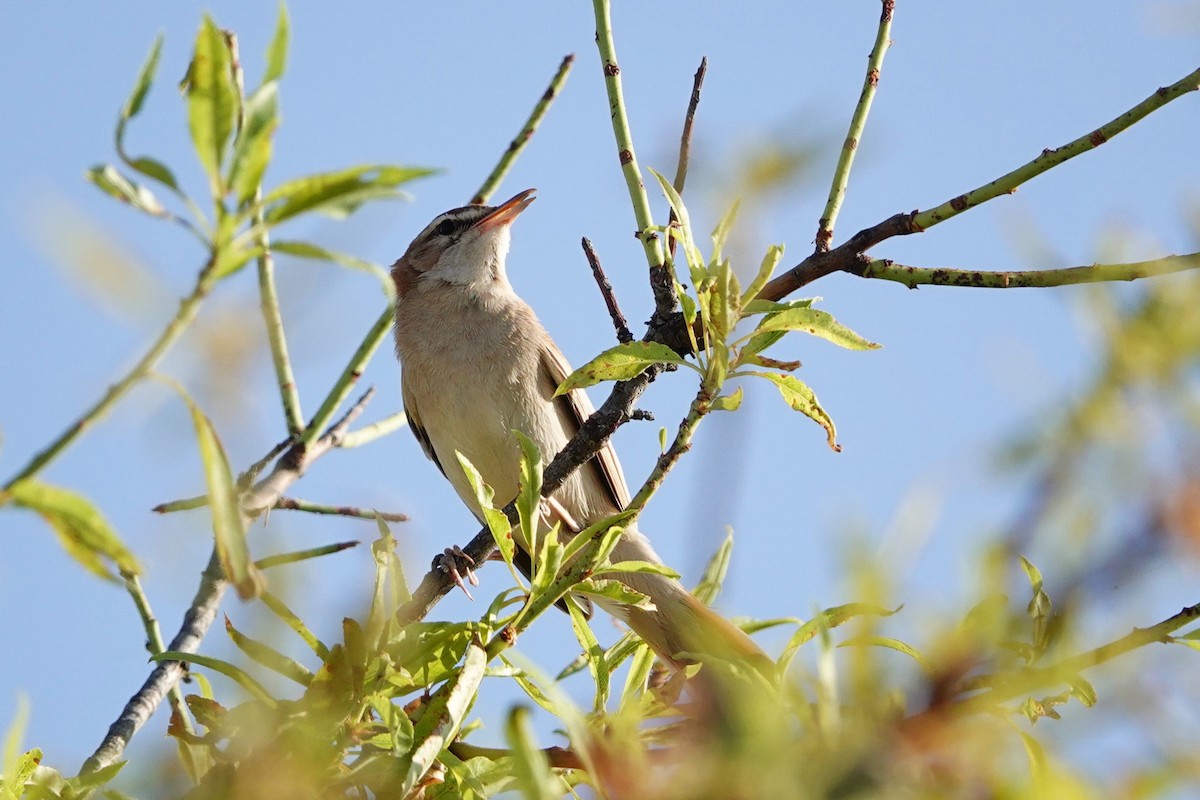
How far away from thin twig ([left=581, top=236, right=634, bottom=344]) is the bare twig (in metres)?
0.94

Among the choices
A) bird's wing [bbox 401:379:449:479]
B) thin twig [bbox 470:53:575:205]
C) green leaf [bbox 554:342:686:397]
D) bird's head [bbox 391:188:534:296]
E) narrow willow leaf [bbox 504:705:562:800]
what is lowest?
narrow willow leaf [bbox 504:705:562:800]

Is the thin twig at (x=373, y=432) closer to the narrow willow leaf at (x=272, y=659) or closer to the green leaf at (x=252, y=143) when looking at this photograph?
the narrow willow leaf at (x=272, y=659)

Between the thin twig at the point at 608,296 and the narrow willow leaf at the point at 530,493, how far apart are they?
0.65 meters

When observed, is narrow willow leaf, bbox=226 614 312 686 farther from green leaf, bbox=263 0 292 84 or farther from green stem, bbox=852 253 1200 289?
green stem, bbox=852 253 1200 289

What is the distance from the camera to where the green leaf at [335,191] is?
117 centimetres

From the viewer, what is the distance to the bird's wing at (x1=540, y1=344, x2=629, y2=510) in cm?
566

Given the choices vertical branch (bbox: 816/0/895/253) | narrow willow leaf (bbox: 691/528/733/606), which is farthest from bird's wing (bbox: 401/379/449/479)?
vertical branch (bbox: 816/0/895/253)

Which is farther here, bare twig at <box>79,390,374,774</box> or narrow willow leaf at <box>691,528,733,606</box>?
narrow willow leaf at <box>691,528,733,606</box>

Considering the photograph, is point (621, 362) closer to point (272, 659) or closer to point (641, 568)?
point (641, 568)

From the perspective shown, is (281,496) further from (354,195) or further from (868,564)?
(868,564)

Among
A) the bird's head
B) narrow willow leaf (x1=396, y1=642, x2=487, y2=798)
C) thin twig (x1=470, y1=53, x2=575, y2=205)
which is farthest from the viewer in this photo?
the bird's head

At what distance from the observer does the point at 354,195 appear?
1.17 metres

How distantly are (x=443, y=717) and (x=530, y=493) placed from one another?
0.43 meters

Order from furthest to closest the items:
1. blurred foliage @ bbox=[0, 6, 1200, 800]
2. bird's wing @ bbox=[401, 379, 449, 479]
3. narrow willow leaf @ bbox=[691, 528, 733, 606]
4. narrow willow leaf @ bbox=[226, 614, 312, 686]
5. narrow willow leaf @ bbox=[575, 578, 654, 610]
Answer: bird's wing @ bbox=[401, 379, 449, 479] < narrow willow leaf @ bbox=[691, 528, 733, 606] < narrow willow leaf @ bbox=[575, 578, 654, 610] < narrow willow leaf @ bbox=[226, 614, 312, 686] < blurred foliage @ bbox=[0, 6, 1200, 800]
